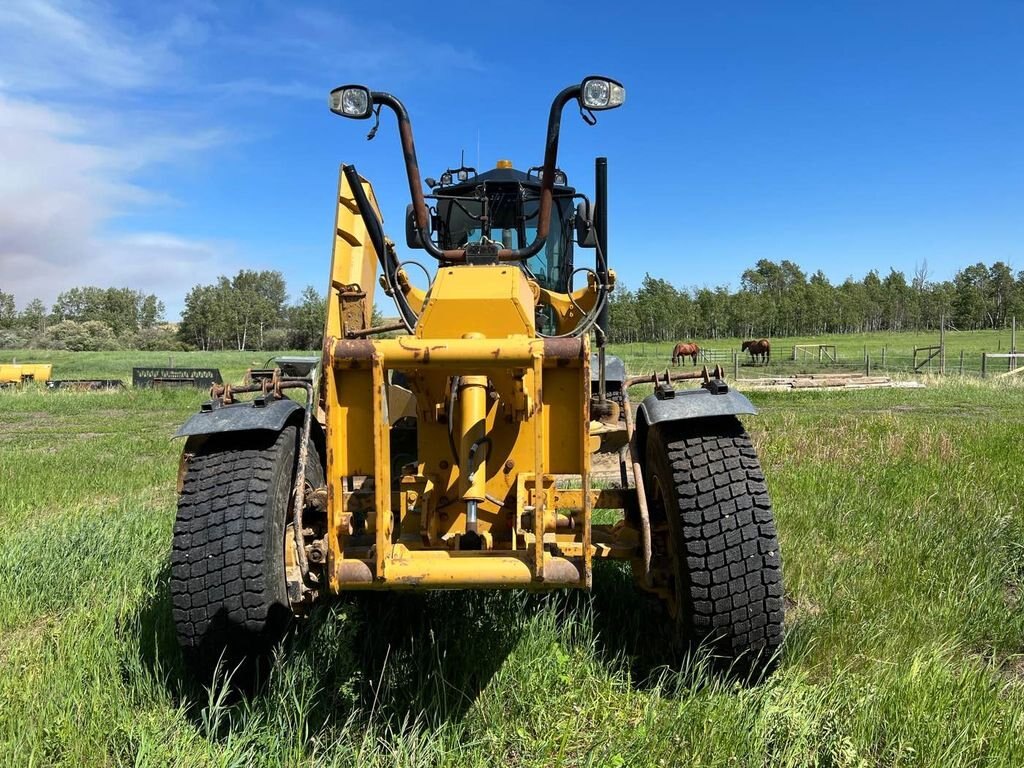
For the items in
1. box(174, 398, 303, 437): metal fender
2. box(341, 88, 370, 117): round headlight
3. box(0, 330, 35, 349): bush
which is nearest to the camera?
box(174, 398, 303, 437): metal fender

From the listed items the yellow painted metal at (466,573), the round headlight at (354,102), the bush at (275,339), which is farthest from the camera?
the bush at (275,339)

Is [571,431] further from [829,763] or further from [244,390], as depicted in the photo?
[244,390]

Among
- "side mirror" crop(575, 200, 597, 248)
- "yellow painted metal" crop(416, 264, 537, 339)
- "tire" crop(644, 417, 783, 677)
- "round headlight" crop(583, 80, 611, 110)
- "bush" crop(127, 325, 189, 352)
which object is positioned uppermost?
"bush" crop(127, 325, 189, 352)

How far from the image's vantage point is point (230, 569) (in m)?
2.69

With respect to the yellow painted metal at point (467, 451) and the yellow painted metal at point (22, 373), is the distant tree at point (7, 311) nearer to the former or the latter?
the yellow painted metal at point (22, 373)

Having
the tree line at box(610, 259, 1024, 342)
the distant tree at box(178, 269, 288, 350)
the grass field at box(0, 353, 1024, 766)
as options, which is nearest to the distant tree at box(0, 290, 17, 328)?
the distant tree at box(178, 269, 288, 350)

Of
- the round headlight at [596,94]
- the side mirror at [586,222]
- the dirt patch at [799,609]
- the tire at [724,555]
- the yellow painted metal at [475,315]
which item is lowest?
the dirt patch at [799,609]

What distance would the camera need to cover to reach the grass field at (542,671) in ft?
8.07

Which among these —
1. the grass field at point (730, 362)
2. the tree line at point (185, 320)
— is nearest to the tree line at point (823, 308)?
the grass field at point (730, 362)

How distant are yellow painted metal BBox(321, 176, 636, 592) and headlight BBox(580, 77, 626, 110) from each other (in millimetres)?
799

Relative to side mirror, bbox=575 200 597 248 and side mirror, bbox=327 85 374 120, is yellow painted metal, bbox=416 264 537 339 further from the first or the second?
side mirror, bbox=575 200 597 248

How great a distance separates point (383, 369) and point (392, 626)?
5.10 feet

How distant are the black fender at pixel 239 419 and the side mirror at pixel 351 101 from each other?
131 cm

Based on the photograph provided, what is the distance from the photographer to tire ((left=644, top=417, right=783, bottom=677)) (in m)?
2.74
